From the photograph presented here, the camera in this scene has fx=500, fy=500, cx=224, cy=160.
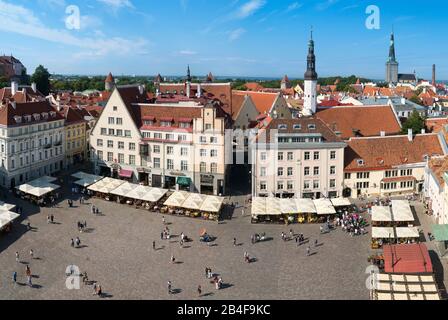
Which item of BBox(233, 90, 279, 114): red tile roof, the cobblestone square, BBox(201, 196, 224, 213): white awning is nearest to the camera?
the cobblestone square

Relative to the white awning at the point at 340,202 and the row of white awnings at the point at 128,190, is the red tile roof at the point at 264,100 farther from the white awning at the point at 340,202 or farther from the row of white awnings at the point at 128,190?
the row of white awnings at the point at 128,190

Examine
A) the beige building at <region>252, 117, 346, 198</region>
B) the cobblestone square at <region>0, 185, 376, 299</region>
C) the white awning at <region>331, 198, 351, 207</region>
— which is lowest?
the cobblestone square at <region>0, 185, 376, 299</region>

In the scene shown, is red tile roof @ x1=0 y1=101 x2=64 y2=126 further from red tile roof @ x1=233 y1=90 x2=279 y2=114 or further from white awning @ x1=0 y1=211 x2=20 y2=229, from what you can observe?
red tile roof @ x1=233 y1=90 x2=279 y2=114

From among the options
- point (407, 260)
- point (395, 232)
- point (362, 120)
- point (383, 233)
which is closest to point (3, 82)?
point (362, 120)

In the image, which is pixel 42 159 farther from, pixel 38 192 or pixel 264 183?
pixel 264 183

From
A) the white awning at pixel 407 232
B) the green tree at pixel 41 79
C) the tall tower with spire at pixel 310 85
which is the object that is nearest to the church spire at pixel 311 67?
the tall tower with spire at pixel 310 85

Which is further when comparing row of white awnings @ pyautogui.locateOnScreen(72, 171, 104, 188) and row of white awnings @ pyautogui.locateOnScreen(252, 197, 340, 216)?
row of white awnings @ pyautogui.locateOnScreen(72, 171, 104, 188)

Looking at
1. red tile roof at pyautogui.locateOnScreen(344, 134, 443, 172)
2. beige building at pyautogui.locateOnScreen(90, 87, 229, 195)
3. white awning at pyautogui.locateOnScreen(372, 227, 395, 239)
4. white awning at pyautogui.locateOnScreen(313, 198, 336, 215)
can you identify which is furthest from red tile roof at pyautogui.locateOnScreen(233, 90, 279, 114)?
white awning at pyautogui.locateOnScreen(372, 227, 395, 239)

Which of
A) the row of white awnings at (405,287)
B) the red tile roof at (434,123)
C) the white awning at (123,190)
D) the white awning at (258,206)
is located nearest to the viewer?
the row of white awnings at (405,287)

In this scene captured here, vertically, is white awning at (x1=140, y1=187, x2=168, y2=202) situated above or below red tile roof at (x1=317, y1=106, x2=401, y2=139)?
below
